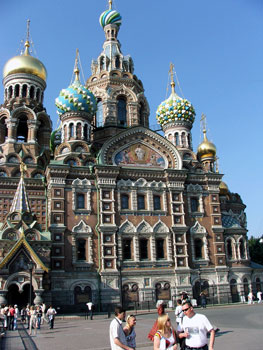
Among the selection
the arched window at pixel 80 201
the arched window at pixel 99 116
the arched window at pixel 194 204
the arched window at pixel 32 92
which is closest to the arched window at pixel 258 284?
the arched window at pixel 194 204

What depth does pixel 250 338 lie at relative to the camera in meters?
11.5

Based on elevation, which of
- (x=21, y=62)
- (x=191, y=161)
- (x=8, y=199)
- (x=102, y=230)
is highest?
(x=21, y=62)

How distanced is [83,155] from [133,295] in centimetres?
1023

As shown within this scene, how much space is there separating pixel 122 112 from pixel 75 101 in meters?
6.04

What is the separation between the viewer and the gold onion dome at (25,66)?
1316 inches

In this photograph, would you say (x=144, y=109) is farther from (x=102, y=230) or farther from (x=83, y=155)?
(x=102, y=230)

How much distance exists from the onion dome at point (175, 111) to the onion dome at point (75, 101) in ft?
20.1

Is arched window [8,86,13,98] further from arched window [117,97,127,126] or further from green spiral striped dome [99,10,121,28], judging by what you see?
green spiral striped dome [99,10,121,28]

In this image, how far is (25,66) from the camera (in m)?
33.5

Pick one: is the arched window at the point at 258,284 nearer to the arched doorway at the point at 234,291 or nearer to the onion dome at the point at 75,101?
the arched doorway at the point at 234,291

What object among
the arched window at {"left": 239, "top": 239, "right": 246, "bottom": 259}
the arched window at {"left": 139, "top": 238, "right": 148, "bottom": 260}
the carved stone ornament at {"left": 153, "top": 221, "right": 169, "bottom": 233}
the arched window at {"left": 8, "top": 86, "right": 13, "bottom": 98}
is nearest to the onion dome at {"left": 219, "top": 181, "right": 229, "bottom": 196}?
the arched window at {"left": 239, "top": 239, "right": 246, "bottom": 259}

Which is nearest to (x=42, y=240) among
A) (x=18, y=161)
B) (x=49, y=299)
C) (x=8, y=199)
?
(x=49, y=299)

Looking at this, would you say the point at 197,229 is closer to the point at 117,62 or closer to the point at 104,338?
the point at 104,338

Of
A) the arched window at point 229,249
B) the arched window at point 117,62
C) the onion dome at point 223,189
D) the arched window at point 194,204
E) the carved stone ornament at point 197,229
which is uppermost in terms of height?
the arched window at point 117,62
